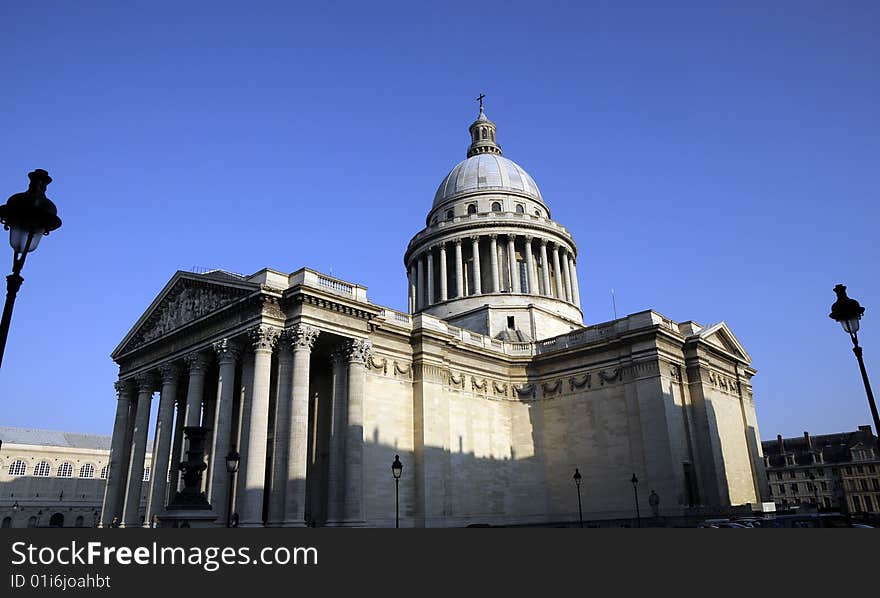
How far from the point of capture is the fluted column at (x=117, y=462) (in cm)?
4141

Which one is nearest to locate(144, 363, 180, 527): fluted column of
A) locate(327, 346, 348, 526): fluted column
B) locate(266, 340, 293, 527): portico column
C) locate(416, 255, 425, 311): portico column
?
locate(266, 340, 293, 527): portico column

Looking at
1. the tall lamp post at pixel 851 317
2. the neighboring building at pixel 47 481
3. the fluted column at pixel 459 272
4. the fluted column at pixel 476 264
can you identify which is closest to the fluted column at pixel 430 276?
the fluted column at pixel 459 272

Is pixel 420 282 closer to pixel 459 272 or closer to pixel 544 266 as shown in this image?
pixel 459 272

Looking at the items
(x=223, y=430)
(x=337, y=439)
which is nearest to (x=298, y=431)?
(x=337, y=439)

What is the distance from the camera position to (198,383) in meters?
36.1

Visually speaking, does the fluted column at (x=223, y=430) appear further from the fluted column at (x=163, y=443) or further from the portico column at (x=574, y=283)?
the portico column at (x=574, y=283)

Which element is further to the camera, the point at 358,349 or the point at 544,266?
the point at 544,266

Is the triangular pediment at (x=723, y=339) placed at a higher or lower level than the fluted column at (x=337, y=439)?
higher

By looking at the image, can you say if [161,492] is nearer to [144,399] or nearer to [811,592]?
[144,399]

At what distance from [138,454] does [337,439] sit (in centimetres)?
1530

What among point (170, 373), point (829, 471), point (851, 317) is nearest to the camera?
point (851, 317)

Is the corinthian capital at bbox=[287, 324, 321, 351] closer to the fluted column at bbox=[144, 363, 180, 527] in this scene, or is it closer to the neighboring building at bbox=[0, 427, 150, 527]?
the fluted column at bbox=[144, 363, 180, 527]

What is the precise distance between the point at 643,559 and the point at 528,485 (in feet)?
111

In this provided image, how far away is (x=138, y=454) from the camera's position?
40.5 metres
